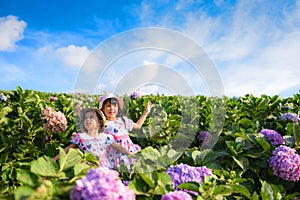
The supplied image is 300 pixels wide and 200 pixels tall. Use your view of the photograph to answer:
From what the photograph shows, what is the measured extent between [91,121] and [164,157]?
1.64 meters

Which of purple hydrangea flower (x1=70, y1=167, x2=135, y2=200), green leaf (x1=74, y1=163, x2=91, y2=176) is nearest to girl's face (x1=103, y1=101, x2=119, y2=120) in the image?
green leaf (x1=74, y1=163, x2=91, y2=176)

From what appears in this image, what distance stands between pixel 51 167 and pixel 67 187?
180 millimetres

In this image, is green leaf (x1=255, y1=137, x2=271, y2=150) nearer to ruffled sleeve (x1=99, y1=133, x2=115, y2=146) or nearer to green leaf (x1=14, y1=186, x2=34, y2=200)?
ruffled sleeve (x1=99, y1=133, x2=115, y2=146)

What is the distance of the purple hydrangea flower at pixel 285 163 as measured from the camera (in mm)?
2559

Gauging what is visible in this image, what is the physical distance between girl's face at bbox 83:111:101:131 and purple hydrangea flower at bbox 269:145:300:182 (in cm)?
191

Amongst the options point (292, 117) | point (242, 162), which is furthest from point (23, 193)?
point (292, 117)

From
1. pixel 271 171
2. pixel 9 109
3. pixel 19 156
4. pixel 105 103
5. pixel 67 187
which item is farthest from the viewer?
pixel 105 103

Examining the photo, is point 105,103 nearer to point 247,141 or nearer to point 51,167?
point 247,141

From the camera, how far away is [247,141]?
2.79 metres

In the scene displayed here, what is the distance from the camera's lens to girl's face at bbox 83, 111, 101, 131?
342 cm

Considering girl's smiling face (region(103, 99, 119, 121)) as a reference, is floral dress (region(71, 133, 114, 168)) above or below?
below

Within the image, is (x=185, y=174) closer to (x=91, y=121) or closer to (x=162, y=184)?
(x=162, y=184)

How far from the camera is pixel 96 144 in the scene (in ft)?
11.4

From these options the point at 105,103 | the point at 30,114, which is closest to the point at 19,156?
the point at 30,114
